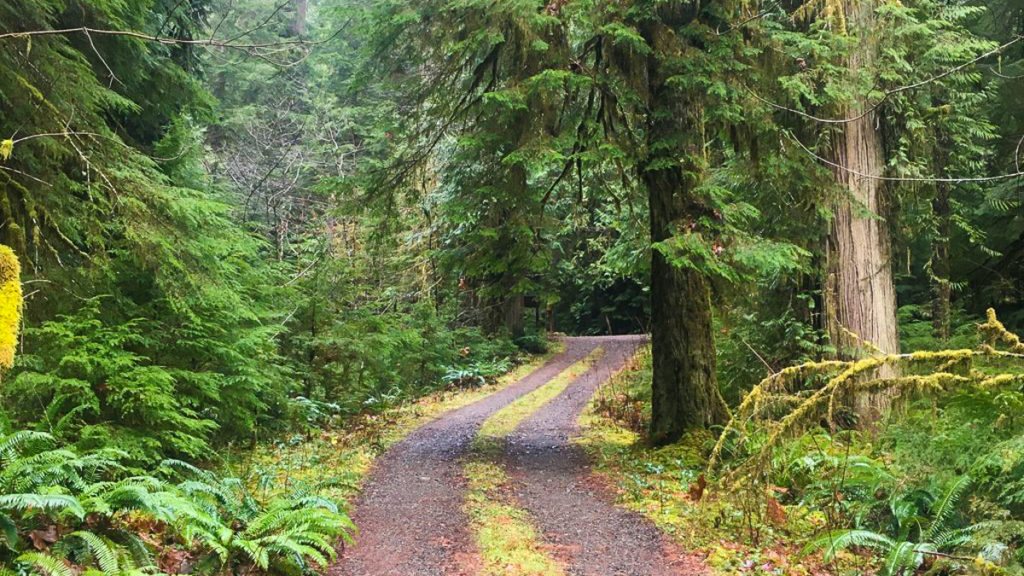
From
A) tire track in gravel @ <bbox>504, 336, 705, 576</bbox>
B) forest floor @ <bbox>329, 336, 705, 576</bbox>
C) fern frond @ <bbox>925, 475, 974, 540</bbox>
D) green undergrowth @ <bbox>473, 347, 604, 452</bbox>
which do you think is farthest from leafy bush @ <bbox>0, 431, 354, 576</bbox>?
green undergrowth @ <bbox>473, 347, 604, 452</bbox>

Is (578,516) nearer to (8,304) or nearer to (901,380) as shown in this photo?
(901,380)

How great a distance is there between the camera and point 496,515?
6.90 m

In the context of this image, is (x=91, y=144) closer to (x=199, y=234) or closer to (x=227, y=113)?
(x=199, y=234)

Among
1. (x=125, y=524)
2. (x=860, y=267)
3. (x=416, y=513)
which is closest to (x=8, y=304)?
(x=125, y=524)

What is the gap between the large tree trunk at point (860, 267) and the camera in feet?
29.6

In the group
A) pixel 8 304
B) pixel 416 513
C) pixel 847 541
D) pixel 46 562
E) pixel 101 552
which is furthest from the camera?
pixel 416 513

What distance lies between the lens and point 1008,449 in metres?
4.45

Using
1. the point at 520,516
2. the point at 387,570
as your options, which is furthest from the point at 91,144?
the point at 520,516

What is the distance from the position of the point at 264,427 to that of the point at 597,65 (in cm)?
716

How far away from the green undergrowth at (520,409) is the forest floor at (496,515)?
0.25ft

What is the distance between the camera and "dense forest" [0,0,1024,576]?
16.3ft

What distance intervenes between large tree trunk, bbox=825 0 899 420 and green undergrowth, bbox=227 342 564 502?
6.97 metres

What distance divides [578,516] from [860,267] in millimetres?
5467

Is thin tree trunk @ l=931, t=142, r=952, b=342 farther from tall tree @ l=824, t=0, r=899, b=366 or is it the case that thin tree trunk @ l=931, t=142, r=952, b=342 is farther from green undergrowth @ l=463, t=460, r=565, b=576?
green undergrowth @ l=463, t=460, r=565, b=576
